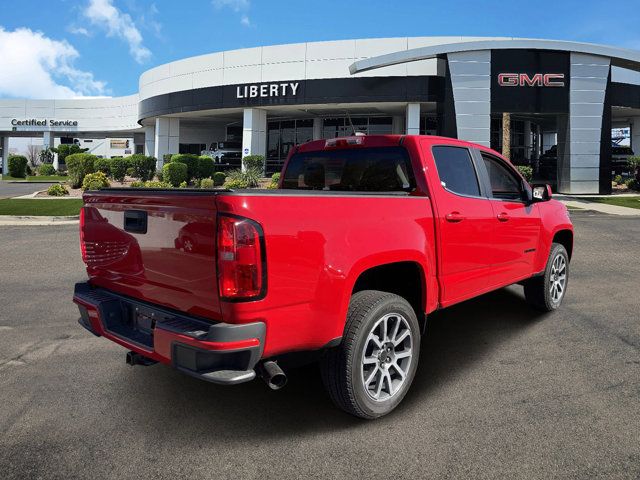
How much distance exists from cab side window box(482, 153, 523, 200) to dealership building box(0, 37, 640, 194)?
70.7 feet

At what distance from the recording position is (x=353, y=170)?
421cm

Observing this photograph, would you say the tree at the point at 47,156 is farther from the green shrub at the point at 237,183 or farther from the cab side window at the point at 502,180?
the cab side window at the point at 502,180

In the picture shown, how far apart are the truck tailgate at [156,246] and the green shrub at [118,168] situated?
26470 mm

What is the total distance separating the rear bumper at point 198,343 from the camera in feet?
8.33

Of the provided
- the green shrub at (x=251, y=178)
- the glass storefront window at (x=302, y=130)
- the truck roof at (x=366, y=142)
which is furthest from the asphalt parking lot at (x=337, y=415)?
the glass storefront window at (x=302, y=130)

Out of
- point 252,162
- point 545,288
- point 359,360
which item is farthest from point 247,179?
point 359,360

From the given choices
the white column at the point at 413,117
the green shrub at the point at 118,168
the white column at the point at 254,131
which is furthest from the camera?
the white column at the point at 254,131

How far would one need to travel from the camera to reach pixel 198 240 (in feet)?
8.71

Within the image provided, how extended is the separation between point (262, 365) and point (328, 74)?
2927 cm

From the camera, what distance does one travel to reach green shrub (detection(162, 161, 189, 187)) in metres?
25.5

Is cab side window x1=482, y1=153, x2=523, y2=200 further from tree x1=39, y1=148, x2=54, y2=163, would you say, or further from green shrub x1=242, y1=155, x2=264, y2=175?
tree x1=39, y1=148, x2=54, y2=163

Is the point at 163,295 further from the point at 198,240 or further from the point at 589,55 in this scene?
the point at 589,55

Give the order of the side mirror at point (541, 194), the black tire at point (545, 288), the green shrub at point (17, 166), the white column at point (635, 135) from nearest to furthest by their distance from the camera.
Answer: the side mirror at point (541, 194) < the black tire at point (545, 288) < the white column at point (635, 135) < the green shrub at point (17, 166)

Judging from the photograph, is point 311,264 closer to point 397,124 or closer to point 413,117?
point 413,117
